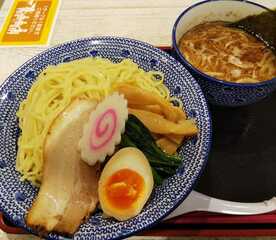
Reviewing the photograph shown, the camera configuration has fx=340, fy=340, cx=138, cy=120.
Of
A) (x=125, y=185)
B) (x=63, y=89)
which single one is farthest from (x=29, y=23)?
(x=125, y=185)

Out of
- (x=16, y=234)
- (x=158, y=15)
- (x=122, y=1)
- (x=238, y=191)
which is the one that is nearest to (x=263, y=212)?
(x=238, y=191)

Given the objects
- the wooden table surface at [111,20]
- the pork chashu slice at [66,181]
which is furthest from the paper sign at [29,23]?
the pork chashu slice at [66,181]

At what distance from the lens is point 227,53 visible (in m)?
1.42

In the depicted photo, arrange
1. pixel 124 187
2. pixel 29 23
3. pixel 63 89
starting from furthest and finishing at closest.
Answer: pixel 29 23
pixel 63 89
pixel 124 187

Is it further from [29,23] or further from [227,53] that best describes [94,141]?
[29,23]

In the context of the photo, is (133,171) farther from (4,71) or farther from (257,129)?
(4,71)

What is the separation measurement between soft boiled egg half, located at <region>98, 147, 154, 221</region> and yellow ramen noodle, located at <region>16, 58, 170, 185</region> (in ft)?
0.95

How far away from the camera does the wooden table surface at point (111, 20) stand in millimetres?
1803

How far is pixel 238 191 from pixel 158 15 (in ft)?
3.84

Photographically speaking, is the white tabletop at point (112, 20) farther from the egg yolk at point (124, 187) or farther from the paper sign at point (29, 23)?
the egg yolk at point (124, 187)

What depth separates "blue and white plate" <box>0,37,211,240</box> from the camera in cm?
100

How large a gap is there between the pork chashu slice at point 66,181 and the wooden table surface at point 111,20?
0.75 metres

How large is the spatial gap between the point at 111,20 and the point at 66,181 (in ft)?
3.78

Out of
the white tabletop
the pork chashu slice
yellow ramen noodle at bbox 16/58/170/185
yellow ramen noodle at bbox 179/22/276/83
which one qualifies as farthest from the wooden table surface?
the pork chashu slice
